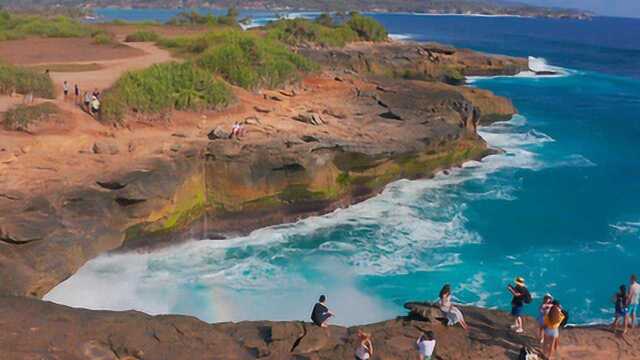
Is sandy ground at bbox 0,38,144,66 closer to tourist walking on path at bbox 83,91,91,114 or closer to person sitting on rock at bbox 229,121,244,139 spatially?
tourist walking on path at bbox 83,91,91,114

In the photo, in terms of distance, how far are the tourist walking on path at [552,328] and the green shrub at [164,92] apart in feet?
69.1

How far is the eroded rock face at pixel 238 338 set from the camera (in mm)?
13242

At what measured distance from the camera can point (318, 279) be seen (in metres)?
21.4

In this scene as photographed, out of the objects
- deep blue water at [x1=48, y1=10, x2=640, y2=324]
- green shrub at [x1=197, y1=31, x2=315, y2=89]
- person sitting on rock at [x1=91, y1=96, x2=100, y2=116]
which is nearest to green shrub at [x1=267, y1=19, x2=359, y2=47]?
green shrub at [x1=197, y1=31, x2=315, y2=89]

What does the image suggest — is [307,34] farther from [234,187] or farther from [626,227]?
[626,227]

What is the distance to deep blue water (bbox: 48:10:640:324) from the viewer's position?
19891 mm

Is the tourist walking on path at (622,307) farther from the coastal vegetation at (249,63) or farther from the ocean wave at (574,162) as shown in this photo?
the coastal vegetation at (249,63)

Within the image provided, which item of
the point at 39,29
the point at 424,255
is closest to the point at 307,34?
the point at 39,29

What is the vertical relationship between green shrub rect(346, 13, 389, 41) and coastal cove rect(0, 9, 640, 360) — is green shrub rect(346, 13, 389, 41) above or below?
above

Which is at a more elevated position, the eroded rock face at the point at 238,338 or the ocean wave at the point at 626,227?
the eroded rock face at the point at 238,338

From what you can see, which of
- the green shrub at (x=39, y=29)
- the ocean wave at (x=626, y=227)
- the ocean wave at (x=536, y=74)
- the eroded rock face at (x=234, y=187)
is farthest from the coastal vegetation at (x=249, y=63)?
the ocean wave at (x=536, y=74)

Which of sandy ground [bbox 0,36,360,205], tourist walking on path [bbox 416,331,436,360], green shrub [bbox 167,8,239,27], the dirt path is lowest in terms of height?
tourist walking on path [bbox 416,331,436,360]

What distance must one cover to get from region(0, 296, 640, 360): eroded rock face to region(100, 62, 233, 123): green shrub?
48.1 feet

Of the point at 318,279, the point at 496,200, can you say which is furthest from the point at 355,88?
the point at 318,279
